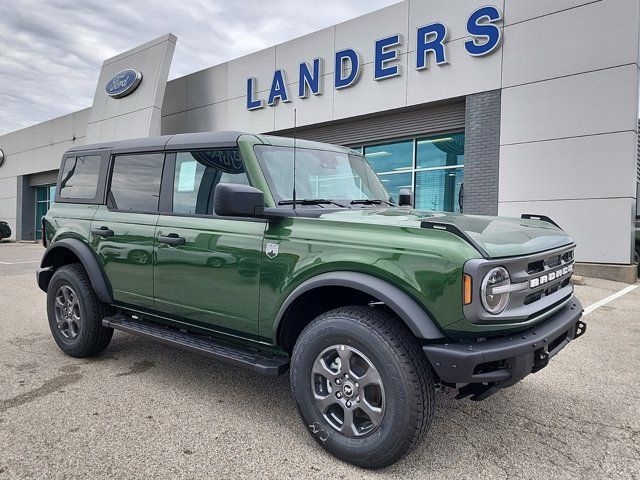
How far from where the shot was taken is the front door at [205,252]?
9.83ft

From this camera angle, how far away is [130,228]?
3.73m

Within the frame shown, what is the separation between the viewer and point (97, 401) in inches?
128

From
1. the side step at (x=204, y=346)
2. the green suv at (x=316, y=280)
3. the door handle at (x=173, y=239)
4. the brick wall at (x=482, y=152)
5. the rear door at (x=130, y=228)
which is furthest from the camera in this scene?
the brick wall at (x=482, y=152)

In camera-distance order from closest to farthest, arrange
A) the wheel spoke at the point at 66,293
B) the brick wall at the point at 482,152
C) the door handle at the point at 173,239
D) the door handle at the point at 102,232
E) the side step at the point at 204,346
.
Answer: the side step at the point at 204,346 → the door handle at the point at 173,239 → the door handle at the point at 102,232 → the wheel spoke at the point at 66,293 → the brick wall at the point at 482,152

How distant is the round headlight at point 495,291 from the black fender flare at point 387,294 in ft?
0.91

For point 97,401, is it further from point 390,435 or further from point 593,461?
point 593,461

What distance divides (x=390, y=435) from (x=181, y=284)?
1814mm

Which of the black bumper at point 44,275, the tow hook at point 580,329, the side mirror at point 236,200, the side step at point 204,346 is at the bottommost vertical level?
the side step at point 204,346

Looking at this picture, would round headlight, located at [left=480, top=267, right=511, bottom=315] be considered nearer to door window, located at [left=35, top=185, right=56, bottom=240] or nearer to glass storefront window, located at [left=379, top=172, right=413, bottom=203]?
glass storefront window, located at [left=379, top=172, right=413, bottom=203]

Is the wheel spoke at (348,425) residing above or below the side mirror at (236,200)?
below

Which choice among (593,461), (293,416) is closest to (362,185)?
(293,416)

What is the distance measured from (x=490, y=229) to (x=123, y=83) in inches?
730

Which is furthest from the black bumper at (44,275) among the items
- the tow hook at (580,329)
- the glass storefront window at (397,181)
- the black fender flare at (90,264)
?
the glass storefront window at (397,181)

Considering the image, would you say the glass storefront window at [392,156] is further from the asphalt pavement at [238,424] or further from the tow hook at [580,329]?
the tow hook at [580,329]
